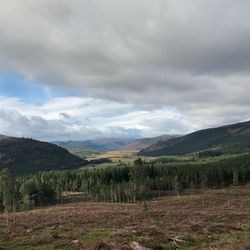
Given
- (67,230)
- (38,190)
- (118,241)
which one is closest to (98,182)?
(38,190)

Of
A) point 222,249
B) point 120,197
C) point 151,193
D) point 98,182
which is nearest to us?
point 222,249

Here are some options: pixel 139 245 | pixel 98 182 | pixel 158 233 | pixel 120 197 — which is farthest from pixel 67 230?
pixel 98 182

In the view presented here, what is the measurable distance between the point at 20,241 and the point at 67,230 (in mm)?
9497

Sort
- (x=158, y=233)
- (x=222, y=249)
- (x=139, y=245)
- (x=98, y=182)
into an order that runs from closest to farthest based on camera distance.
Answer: (x=222, y=249) < (x=139, y=245) < (x=158, y=233) < (x=98, y=182)

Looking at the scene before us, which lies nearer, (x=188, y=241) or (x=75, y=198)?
(x=188, y=241)

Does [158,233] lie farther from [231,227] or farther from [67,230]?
[67,230]

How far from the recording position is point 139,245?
3297cm

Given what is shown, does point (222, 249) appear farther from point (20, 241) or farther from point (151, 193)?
point (151, 193)

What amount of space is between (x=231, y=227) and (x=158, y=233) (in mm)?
12155

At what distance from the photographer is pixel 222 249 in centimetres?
3073

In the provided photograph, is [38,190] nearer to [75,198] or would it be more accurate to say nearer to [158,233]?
[75,198]

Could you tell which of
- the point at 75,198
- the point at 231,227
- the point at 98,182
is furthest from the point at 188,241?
the point at 98,182

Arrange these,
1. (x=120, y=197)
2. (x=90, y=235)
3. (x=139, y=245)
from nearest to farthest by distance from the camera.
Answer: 1. (x=139, y=245)
2. (x=90, y=235)
3. (x=120, y=197)

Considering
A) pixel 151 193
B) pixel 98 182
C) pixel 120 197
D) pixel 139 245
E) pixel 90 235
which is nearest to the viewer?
pixel 139 245
